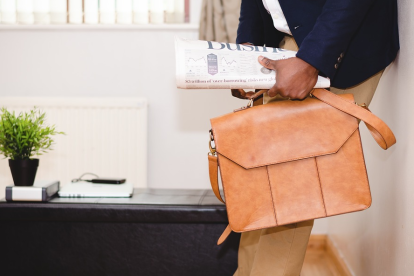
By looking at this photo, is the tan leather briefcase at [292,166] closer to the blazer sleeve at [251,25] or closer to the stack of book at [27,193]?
the blazer sleeve at [251,25]

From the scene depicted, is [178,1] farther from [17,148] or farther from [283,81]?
[283,81]

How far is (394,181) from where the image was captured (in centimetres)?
107

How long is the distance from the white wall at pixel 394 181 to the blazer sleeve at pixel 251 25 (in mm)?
345

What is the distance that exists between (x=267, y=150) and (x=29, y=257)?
882mm

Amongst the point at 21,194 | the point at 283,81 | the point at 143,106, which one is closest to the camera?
the point at 283,81

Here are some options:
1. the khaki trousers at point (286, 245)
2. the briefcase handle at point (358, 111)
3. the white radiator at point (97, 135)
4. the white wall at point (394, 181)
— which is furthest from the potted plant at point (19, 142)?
the white wall at point (394, 181)

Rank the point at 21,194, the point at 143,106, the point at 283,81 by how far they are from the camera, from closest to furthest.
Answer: the point at 283,81 < the point at 21,194 < the point at 143,106

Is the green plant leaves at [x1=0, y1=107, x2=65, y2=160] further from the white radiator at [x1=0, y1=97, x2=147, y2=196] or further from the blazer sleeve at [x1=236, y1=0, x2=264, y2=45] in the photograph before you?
the blazer sleeve at [x1=236, y1=0, x2=264, y2=45]

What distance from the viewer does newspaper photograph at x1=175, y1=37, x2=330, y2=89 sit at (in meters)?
0.83

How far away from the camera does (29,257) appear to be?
A: 1.32 metres

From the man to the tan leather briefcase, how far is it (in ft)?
0.24

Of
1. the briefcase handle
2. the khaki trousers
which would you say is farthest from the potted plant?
the briefcase handle

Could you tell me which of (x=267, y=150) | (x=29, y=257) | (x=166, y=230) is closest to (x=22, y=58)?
(x=29, y=257)

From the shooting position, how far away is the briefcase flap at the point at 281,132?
0.85m
